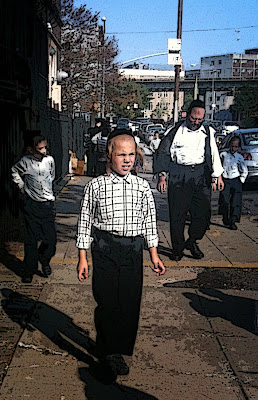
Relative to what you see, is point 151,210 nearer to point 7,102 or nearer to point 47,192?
point 47,192

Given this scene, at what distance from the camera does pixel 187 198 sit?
6816 millimetres

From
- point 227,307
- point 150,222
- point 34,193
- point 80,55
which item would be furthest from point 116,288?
point 80,55

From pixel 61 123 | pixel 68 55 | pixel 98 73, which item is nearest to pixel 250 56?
pixel 98 73

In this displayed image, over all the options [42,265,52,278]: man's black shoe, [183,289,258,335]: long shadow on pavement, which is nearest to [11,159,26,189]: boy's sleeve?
[42,265,52,278]: man's black shoe

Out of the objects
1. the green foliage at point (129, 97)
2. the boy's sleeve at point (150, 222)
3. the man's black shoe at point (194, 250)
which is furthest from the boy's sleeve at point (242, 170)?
the green foliage at point (129, 97)

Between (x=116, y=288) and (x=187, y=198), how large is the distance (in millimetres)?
3120

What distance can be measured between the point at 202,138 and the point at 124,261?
321cm

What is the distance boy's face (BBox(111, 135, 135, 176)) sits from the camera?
3.80 meters

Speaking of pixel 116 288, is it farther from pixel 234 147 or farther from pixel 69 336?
pixel 234 147

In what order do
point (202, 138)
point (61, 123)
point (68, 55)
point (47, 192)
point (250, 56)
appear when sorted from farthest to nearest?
point (250, 56) → point (68, 55) → point (61, 123) → point (202, 138) → point (47, 192)

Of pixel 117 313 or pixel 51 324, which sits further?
pixel 51 324

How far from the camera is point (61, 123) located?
48.1ft

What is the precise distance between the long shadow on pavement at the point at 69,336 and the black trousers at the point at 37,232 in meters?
0.47

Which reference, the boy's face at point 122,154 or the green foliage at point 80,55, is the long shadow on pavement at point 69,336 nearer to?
the boy's face at point 122,154
